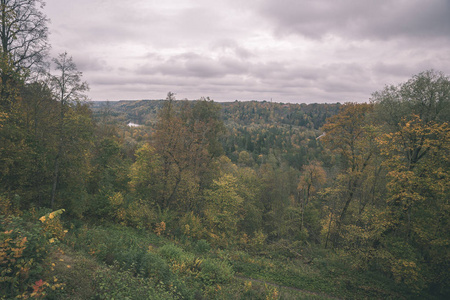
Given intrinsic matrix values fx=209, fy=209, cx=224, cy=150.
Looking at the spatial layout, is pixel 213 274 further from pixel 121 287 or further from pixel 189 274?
pixel 121 287

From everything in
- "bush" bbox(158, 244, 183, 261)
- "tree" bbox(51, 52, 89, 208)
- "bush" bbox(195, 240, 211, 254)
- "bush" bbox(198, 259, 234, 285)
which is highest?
"tree" bbox(51, 52, 89, 208)

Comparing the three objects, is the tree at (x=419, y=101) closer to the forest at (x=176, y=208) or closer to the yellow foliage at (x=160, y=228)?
the forest at (x=176, y=208)

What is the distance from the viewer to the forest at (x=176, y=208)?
7207 millimetres

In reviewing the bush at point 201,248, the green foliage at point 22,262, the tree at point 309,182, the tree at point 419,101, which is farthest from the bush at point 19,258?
the tree at point 309,182

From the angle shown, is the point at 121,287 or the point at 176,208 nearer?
the point at 121,287

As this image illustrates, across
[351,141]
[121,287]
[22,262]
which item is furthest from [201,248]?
[351,141]

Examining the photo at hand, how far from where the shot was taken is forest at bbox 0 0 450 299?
23.6ft

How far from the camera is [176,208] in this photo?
21.3m

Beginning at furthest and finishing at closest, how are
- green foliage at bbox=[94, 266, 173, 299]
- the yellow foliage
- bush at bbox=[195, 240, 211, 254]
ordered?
the yellow foliage → bush at bbox=[195, 240, 211, 254] → green foliage at bbox=[94, 266, 173, 299]

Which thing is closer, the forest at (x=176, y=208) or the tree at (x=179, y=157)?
the forest at (x=176, y=208)

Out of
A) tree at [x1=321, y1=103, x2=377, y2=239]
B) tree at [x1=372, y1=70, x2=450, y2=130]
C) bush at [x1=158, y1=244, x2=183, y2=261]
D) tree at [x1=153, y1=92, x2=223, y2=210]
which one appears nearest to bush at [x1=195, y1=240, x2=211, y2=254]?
bush at [x1=158, y1=244, x2=183, y2=261]

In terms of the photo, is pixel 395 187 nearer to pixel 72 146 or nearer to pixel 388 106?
pixel 388 106

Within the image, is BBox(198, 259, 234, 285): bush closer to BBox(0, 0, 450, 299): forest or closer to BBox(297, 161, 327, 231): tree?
BBox(0, 0, 450, 299): forest

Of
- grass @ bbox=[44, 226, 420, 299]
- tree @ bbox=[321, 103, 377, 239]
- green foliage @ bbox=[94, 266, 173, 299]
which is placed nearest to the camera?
green foliage @ bbox=[94, 266, 173, 299]
